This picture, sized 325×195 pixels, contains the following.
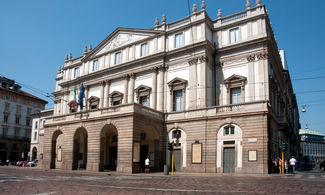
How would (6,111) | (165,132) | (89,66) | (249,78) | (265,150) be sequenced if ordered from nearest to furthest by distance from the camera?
(265,150)
(249,78)
(165,132)
(89,66)
(6,111)

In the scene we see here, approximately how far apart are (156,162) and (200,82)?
9171mm

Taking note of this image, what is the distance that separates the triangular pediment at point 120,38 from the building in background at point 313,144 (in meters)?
106

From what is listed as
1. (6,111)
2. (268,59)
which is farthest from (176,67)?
(6,111)

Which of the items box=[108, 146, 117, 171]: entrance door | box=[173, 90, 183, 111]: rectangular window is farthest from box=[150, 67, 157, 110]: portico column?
box=[108, 146, 117, 171]: entrance door

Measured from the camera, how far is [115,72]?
36781 millimetres

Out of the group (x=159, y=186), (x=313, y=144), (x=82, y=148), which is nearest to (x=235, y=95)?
(x=159, y=186)

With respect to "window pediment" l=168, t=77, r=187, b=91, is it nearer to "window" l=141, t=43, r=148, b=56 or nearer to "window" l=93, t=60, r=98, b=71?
"window" l=141, t=43, r=148, b=56

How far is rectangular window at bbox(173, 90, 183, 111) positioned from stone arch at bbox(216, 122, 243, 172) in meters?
5.85

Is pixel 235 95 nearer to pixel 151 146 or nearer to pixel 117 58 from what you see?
pixel 151 146

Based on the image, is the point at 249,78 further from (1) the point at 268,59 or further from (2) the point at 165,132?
(2) the point at 165,132

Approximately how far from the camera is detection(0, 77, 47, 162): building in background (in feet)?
212

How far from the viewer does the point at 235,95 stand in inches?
1156

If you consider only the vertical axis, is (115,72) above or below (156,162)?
above

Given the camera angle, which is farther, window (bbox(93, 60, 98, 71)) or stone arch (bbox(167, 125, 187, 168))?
window (bbox(93, 60, 98, 71))
